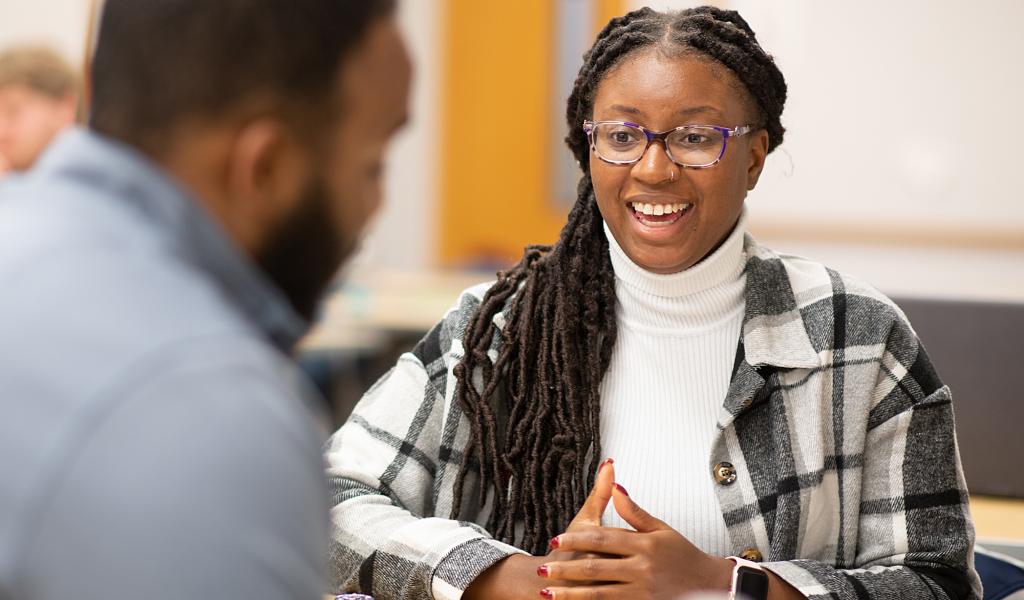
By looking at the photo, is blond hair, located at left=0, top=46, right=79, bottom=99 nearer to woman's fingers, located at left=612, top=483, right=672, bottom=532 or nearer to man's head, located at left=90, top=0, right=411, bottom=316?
woman's fingers, located at left=612, top=483, right=672, bottom=532

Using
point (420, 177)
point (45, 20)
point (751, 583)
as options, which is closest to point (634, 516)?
point (751, 583)

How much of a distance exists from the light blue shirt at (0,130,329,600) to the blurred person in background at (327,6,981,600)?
85 cm

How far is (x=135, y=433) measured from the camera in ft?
1.99

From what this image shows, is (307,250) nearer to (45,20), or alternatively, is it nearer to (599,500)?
(599,500)

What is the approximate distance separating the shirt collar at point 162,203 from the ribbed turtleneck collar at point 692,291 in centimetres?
102

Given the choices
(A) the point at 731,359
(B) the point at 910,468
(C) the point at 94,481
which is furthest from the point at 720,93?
(C) the point at 94,481

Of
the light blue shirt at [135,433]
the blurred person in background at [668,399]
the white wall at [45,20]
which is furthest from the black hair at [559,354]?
the white wall at [45,20]

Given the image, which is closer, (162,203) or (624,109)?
(162,203)

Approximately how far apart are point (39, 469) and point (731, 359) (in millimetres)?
1244

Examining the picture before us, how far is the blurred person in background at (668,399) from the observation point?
156cm

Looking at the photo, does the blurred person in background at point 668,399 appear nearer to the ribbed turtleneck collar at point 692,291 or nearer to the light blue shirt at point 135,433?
the ribbed turtleneck collar at point 692,291

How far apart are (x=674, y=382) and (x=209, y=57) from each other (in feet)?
3.59

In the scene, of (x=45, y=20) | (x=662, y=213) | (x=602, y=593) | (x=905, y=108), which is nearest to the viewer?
(x=602, y=593)

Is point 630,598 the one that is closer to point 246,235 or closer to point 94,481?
point 246,235
